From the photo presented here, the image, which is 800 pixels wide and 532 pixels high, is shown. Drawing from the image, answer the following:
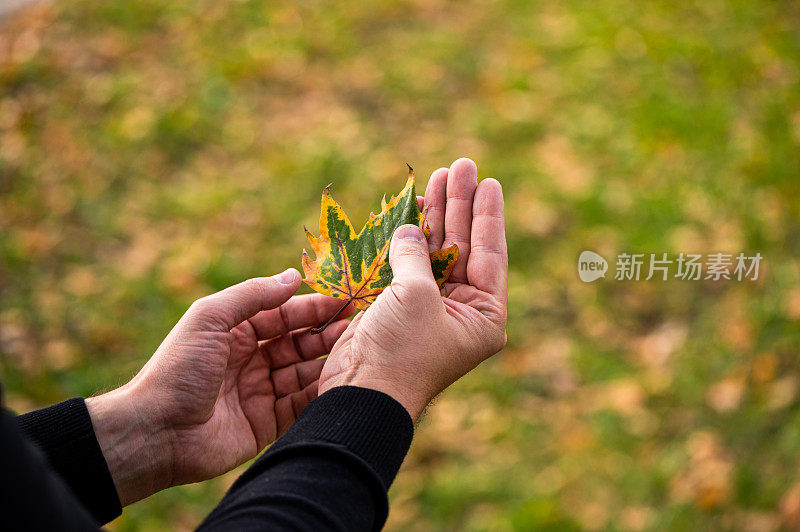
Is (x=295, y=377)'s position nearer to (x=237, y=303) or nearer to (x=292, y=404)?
(x=292, y=404)

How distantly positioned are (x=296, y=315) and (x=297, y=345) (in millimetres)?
106

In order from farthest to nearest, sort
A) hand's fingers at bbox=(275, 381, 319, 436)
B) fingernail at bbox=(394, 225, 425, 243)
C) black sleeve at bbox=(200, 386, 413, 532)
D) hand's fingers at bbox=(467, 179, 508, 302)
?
hand's fingers at bbox=(275, 381, 319, 436) < hand's fingers at bbox=(467, 179, 508, 302) < fingernail at bbox=(394, 225, 425, 243) < black sleeve at bbox=(200, 386, 413, 532)

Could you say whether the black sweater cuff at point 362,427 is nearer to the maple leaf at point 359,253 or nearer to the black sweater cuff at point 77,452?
the maple leaf at point 359,253

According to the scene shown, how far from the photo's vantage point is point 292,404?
1759mm

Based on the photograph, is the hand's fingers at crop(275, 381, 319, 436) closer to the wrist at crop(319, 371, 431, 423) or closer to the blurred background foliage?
the wrist at crop(319, 371, 431, 423)

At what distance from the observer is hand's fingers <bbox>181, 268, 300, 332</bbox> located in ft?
5.10

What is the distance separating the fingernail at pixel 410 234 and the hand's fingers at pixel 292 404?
1.72 ft

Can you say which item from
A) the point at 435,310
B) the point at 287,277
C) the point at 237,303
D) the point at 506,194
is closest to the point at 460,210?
the point at 435,310

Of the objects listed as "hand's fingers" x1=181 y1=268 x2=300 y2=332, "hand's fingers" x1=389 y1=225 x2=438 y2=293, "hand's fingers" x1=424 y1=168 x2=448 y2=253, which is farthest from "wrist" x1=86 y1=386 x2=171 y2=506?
→ "hand's fingers" x1=424 y1=168 x2=448 y2=253

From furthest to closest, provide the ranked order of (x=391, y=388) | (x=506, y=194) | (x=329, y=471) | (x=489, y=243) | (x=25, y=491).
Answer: (x=506, y=194) → (x=489, y=243) → (x=391, y=388) → (x=329, y=471) → (x=25, y=491)

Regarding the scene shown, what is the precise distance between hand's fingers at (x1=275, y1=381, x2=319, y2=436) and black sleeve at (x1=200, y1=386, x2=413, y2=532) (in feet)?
1.45

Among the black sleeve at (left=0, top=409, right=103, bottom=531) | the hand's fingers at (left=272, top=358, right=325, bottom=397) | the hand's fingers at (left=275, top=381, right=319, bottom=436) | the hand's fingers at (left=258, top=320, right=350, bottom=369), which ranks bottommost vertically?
the hand's fingers at (left=275, top=381, right=319, bottom=436)

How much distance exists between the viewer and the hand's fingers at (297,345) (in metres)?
1.80

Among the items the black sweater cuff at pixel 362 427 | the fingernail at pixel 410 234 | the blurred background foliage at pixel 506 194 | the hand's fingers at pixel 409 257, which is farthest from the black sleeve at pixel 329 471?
the blurred background foliage at pixel 506 194
